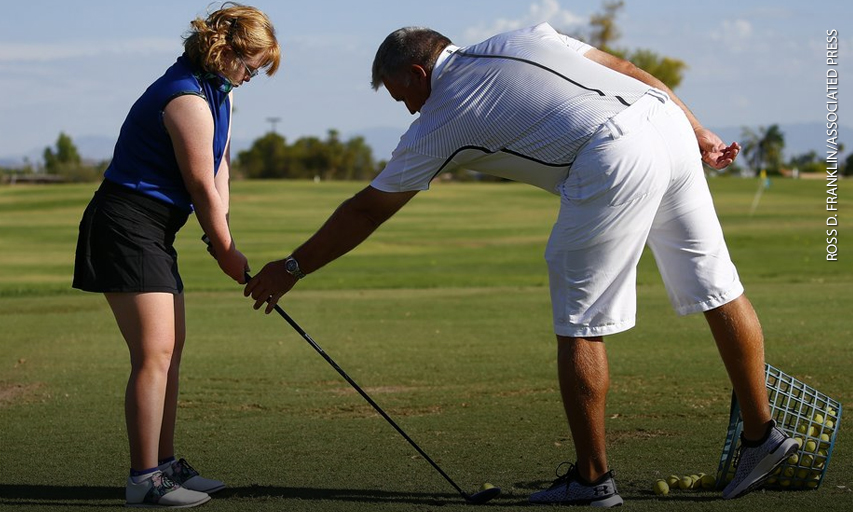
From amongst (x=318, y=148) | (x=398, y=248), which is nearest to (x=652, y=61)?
(x=318, y=148)

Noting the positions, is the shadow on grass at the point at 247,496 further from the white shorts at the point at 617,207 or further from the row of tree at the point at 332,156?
the row of tree at the point at 332,156

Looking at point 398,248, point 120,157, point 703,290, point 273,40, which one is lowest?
point 398,248

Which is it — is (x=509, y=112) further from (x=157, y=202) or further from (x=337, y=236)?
(x=157, y=202)

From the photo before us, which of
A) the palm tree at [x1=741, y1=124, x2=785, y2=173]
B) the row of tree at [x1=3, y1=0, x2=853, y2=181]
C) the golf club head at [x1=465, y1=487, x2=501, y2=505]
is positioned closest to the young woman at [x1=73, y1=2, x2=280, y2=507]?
the golf club head at [x1=465, y1=487, x2=501, y2=505]

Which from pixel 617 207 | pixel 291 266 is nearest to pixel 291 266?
pixel 291 266

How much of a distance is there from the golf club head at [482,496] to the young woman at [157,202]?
111 cm

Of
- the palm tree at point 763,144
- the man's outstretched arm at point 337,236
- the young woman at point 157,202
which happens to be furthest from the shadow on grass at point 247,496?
the palm tree at point 763,144

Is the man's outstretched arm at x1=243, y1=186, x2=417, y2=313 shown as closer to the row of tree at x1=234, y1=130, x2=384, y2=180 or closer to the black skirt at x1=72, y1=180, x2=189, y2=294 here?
the black skirt at x1=72, y1=180, x2=189, y2=294

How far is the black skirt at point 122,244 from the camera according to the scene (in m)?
4.66

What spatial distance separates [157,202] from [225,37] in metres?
0.75

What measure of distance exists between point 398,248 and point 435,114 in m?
24.2

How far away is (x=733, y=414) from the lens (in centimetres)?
495

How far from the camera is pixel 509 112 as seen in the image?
4.41 meters

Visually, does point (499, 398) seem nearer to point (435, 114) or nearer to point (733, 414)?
point (733, 414)
